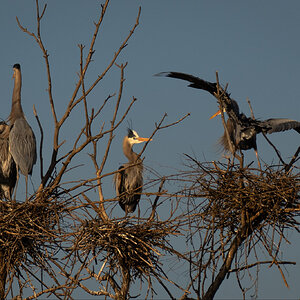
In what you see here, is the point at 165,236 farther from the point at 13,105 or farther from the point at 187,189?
the point at 13,105

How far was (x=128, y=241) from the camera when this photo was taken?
498cm

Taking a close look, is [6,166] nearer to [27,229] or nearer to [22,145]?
[22,145]

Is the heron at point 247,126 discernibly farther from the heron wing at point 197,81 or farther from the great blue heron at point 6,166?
the great blue heron at point 6,166

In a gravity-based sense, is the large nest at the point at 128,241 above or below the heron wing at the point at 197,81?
below

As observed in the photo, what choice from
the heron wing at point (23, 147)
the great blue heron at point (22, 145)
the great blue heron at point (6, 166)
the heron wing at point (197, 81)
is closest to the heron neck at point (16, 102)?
the great blue heron at point (22, 145)

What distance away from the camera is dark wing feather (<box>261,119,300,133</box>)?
22.3 ft

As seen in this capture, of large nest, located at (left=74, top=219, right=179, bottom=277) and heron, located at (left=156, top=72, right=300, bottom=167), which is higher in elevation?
heron, located at (left=156, top=72, right=300, bottom=167)

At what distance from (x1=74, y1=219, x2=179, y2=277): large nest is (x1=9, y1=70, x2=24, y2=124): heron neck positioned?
101 inches

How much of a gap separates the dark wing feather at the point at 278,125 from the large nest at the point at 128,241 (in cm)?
245

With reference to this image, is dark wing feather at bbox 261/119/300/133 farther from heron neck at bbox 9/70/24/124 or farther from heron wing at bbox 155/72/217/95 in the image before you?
heron neck at bbox 9/70/24/124

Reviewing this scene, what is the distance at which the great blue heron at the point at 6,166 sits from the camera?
6.81 m

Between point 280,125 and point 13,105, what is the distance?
3.21m

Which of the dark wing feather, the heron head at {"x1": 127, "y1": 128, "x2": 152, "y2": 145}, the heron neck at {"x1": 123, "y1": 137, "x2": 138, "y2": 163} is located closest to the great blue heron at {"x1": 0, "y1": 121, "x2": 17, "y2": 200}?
the heron neck at {"x1": 123, "y1": 137, "x2": 138, "y2": 163}

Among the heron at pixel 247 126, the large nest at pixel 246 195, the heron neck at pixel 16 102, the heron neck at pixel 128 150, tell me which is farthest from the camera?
the heron neck at pixel 128 150
